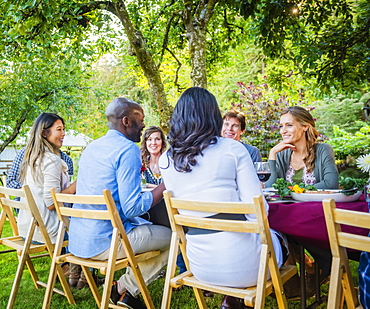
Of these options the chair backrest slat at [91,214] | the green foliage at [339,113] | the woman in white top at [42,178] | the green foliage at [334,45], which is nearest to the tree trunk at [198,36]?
the green foliage at [334,45]

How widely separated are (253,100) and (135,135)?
5.97 metres

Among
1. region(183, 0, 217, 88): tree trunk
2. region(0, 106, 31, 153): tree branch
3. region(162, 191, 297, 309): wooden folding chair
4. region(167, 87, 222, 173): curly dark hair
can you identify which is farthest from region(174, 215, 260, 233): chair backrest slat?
region(0, 106, 31, 153): tree branch

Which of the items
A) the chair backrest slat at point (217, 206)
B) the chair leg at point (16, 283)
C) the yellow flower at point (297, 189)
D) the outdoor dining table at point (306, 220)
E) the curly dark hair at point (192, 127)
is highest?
the curly dark hair at point (192, 127)

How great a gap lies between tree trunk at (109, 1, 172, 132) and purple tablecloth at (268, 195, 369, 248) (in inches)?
181

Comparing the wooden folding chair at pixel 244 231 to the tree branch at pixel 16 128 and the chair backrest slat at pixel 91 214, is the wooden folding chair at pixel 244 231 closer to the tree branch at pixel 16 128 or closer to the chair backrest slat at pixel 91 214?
the chair backrest slat at pixel 91 214

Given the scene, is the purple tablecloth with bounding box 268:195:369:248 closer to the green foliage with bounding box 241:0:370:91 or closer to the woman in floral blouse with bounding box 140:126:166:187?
the woman in floral blouse with bounding box 140:126:166:187

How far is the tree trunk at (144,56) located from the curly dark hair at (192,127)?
4.37 metres

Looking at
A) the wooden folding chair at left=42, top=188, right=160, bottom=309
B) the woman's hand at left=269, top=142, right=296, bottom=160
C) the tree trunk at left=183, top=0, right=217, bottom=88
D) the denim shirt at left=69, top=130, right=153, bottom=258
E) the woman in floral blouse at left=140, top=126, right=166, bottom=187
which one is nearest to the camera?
the wooden folding chair at left=42, top=188, right=160, bottom=309

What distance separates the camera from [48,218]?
3.25 m

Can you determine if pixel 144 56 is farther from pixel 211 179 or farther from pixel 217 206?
pixel 217 206

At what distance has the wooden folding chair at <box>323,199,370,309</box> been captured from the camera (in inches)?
60.0

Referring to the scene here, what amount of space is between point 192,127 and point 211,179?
335mm

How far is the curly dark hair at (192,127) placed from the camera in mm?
2105

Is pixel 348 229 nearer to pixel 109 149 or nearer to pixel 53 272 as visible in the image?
pixel 109 149
